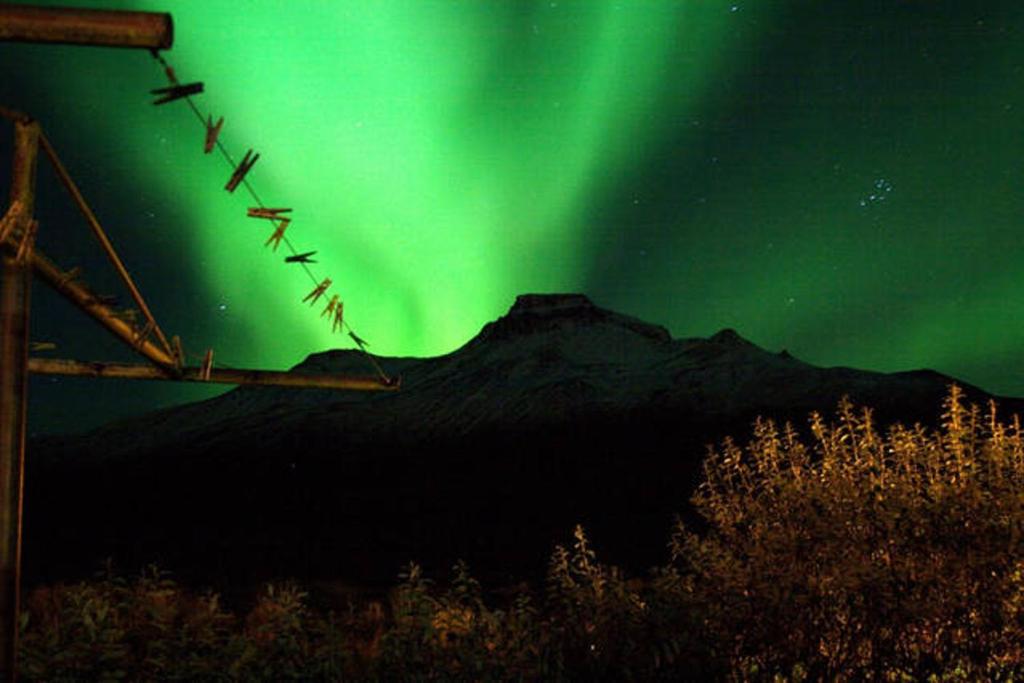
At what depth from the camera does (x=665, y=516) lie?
1772 inches

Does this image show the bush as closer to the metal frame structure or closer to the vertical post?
the metal frame structure

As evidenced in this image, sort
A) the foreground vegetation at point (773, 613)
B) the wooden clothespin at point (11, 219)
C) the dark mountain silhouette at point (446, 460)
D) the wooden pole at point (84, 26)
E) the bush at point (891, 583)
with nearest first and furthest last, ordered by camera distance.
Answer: the wooden pole at point (84, 26), the wooden clothespin at point (11, 219), the foreground vegetation at point (773, 613), the bush at point (891, 583), the dark mountain silhouette at point (446, 460)

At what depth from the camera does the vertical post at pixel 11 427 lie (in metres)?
3.59

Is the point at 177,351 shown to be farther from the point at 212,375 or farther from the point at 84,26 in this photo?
the point at 84,26

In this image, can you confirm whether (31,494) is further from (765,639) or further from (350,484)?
(765,639)

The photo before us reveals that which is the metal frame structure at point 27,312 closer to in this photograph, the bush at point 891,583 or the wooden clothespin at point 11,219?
the wooden clothespin at point 11,219

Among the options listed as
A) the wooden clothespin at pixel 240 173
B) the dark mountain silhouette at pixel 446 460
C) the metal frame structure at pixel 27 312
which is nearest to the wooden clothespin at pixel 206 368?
the metal frame structure at pixel 27 312

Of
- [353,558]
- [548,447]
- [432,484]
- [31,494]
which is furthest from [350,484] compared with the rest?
[353,558]

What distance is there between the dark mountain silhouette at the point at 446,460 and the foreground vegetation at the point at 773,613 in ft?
73.5

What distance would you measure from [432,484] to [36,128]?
213ft

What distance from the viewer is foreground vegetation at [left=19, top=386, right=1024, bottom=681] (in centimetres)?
543

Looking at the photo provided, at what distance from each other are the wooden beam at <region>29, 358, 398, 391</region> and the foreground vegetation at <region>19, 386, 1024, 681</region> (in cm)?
165

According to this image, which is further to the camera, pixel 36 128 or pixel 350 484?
pixel 350 484

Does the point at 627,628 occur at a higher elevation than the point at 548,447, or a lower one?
lower
